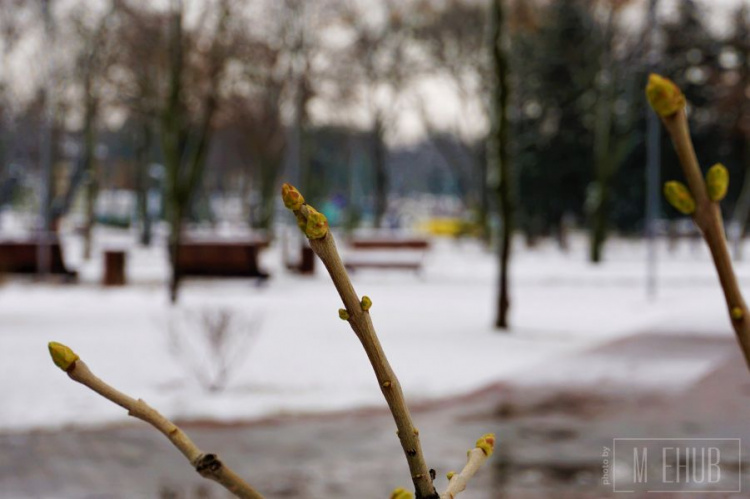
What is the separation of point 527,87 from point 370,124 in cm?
659

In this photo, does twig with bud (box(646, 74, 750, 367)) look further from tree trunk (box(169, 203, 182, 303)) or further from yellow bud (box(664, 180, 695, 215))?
tree trunk (box(169, 203, 182, 303))

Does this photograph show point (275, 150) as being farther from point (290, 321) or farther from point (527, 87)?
point (290, 321)

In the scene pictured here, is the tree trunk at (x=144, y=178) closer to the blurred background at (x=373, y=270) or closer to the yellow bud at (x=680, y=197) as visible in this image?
the blurred background at (x=373, y=270)

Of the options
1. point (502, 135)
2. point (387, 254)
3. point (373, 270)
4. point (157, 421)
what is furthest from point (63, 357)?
point (373, 270)

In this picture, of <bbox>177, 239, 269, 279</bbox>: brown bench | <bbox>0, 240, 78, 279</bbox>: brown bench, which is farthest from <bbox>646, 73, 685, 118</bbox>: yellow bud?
<bbox>0, 240, 78, 279</bbox>: brown bench

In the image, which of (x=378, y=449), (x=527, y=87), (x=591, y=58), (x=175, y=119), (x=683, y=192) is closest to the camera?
(x=683, y=192)

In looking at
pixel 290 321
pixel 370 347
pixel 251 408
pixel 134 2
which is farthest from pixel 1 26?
pixel 370 347

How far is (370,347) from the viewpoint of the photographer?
976mm

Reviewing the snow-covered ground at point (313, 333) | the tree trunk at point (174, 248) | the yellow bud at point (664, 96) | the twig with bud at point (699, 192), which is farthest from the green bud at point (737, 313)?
the tree trunk at point (174, 248)

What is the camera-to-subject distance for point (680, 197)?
0.97 m

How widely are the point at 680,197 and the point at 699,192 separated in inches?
0.8

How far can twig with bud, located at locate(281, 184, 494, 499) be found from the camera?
2.87ft

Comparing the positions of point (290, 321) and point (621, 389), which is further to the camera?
point (290, 321)

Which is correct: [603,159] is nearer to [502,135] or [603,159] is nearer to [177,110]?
[177,110]
